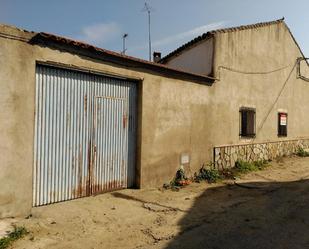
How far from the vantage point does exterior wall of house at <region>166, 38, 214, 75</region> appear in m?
12.1

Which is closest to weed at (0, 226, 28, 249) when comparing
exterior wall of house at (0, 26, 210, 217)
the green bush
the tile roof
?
exterior wall of house at (0, 26, 210, 217)

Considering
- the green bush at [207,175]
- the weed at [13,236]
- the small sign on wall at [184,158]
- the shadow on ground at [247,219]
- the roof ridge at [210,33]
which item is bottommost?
the shadow on ground at [247,219]

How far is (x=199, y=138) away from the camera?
1077 centimetres

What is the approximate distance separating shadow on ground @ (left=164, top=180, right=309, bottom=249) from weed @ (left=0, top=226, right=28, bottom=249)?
243 cm

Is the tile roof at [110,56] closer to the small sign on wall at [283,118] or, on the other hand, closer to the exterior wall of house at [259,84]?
the exterior wall of house at [259,84]

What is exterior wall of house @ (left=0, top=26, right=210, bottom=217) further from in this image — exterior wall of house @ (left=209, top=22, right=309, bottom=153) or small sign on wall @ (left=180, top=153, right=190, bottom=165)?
exterior wall of house @ (left=209, top=22, right=309, bottom=153)

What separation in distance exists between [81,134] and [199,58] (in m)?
7.01

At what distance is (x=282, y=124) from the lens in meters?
16.0

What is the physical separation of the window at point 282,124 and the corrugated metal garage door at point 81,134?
990 centimetres

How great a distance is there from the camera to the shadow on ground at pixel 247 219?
521 cm

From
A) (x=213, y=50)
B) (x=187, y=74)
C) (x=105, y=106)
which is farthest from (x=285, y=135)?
(x=105, y=106)

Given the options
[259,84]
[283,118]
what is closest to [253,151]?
[259,84]

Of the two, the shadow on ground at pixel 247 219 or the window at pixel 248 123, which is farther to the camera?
the window at pixel 248 123

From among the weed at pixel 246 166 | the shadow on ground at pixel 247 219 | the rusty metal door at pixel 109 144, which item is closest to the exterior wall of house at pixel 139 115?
the rusty metal door at pixel 109 144
